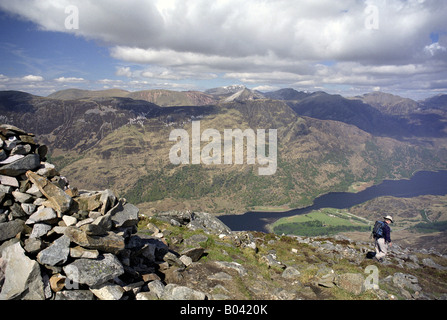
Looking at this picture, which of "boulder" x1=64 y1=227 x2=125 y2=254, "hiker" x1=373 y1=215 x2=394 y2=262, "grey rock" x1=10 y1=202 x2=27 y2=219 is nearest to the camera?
"boulder" x1=64 y1=227 x2=125 y2=254

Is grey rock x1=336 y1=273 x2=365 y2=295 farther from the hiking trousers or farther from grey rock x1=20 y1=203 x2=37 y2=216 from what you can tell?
grey rock x1=20 y1=203 x2=37 y2=216

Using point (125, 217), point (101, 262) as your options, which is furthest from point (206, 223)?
point (101, 262)

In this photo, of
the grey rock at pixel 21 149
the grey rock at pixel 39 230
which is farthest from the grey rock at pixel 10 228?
the grey rock at pixel 21 149

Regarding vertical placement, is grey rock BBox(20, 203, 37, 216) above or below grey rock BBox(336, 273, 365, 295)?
above

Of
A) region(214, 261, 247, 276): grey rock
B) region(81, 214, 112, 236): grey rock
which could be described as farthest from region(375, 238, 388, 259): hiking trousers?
region(81, 214, 112, 236): grey rock
